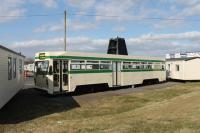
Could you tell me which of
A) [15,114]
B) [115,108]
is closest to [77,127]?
[15,114]

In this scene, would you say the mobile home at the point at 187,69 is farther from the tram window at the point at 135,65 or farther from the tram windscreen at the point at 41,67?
the tram windscreen at the point at 41,67

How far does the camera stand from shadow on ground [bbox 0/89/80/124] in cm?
1514

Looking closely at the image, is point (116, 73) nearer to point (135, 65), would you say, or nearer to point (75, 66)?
point (135, 65)

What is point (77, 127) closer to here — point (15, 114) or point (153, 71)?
point (15, 114)

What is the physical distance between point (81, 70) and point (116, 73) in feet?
15.1

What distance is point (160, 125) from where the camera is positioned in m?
11.1

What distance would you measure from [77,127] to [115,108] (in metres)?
7.23

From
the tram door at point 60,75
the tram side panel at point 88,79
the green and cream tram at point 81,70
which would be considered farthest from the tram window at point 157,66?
the tram door at point 60,75

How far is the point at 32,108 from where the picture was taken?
A: 18125mm

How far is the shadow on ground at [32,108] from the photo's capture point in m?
15.1

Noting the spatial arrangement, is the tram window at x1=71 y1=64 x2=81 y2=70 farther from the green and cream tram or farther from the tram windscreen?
the tram windscreen

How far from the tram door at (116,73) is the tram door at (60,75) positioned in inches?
228

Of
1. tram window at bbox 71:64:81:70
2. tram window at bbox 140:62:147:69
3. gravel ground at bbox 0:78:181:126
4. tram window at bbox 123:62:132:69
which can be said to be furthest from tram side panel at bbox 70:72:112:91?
tram window at bbox 140:62:147:69

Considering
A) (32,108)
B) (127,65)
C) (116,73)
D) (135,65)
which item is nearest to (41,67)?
(32,108)
